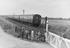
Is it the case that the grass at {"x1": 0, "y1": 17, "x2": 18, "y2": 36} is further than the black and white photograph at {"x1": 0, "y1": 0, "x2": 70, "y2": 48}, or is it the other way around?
the grass at {"x1": 0, "y1": 17, "x2": 18, "y2": 36}

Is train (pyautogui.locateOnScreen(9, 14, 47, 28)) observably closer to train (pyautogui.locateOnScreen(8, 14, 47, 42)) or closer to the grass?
train (pyautogui.locateOnScreen(8, 14, 47, 42))

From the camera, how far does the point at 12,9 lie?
12.0 feet

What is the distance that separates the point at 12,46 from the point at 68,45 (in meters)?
2.19

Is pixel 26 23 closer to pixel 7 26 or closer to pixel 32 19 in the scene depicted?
pixel 32 19

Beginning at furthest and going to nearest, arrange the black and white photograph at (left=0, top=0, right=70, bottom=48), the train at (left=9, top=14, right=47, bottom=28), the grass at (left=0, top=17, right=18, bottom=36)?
the grass at (left=0, top=17, right=18, bottom=36)
the train at (left=9, top=14, right=47, bottom=28)
the black and white photograph at (left=0, top=0, right=70, bottom=48)

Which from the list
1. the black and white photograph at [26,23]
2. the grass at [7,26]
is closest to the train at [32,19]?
the black and white photograph at [26,23]

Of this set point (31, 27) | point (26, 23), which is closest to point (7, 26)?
point (26, 23)

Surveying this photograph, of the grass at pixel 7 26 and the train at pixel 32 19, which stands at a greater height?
the train at pixel 32 19

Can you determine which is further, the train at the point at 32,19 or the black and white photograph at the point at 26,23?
the train at the point at 32,19

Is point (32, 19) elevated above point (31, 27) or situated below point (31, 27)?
above

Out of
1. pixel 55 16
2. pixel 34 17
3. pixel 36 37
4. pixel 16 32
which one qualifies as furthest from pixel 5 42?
pixel 55 16

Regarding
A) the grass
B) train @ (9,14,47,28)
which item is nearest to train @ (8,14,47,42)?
train @ (9,14,47,28)

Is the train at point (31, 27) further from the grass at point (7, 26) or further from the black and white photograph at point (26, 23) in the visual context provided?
the grass at point (7, 26)

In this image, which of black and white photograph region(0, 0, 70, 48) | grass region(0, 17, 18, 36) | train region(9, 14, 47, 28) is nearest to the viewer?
black and white photograph region(0, 0, 70, 48)
